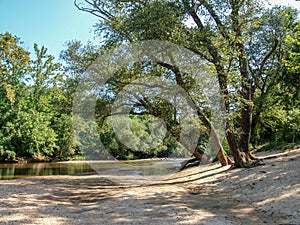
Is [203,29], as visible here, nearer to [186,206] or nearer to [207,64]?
[207,64]

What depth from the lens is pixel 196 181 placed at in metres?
12.9

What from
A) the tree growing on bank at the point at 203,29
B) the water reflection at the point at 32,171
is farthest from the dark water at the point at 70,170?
the tree growing on bank at the point at 203,29

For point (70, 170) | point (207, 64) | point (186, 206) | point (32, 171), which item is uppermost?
point (207, 64)

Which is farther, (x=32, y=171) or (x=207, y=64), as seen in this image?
(x=32, y=171)

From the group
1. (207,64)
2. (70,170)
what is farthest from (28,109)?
(207,64)

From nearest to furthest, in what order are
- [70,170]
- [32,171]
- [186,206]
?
[186,206] → [32,171] → [70,170]

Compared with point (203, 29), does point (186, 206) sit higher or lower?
lower

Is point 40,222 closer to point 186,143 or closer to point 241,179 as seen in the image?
point 241,179

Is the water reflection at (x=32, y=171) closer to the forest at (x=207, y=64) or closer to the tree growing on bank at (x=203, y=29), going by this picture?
the forest at (x=207, y=64)

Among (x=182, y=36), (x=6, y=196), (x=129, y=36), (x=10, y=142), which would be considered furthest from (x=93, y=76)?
(x=10, y=142)

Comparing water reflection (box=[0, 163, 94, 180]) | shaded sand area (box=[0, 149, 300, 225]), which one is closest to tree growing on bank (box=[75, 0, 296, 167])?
shaded sand area (box=[0, 149, 300, 225])

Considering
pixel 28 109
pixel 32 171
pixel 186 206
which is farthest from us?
pixel 28 109

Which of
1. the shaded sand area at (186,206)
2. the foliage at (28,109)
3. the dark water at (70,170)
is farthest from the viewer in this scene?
the foliage at (28,109)

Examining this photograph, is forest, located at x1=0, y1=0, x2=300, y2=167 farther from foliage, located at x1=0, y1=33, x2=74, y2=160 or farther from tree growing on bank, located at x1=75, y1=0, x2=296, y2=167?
foliage, located at x1=0, y1=33, x2=74, y2=160
